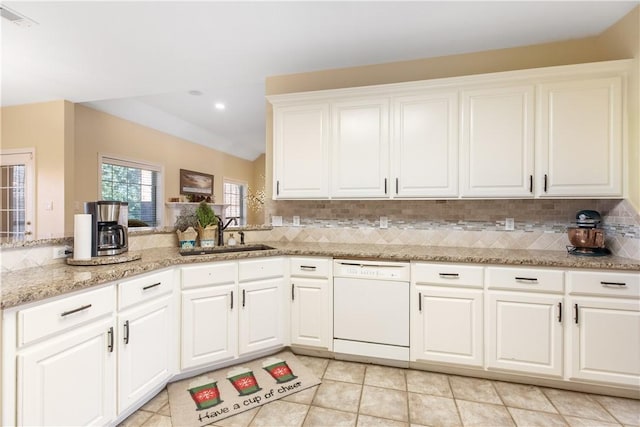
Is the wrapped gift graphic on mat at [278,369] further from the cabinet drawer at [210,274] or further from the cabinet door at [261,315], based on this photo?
the cabinet drawer at [210,274]

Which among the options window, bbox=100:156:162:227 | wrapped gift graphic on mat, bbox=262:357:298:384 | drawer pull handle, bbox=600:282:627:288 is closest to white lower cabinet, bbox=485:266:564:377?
drawer pull handle, bbox=600:282:627:288

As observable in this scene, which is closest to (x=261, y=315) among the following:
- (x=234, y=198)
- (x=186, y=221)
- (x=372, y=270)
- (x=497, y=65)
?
(x=372, y=270)

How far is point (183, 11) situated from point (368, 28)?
53.8 inches

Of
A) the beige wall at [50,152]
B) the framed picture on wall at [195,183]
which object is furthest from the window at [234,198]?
the beige wall at [50,152]

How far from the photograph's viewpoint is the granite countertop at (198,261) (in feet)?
4.35

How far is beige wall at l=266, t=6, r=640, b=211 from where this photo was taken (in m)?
2.15

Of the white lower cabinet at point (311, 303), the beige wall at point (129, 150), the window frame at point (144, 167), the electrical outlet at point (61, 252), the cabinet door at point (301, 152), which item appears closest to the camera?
the electrical outlet at point (61, 252)

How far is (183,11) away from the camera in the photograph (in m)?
2.16

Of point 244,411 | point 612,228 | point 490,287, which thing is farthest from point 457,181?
point 244,411

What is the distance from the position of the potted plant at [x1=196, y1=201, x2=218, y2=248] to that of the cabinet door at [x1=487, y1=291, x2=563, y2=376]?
7.35 ft

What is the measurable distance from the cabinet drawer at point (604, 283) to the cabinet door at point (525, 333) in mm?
143

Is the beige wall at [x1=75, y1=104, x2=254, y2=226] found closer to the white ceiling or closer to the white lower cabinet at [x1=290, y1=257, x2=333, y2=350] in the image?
the white ceiling

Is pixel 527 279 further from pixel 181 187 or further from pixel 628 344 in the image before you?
pixel 181 187

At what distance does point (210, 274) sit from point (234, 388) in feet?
2.58
